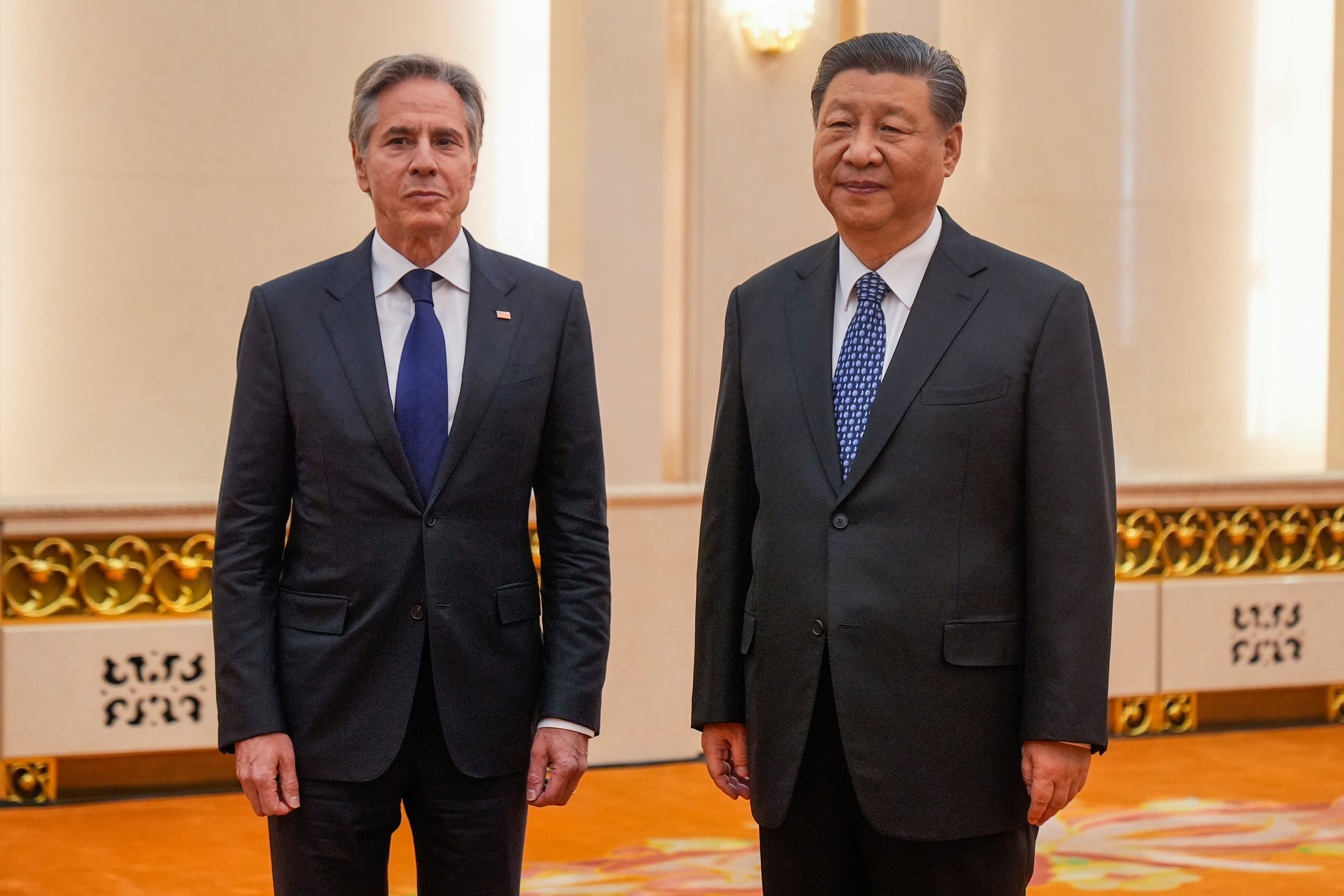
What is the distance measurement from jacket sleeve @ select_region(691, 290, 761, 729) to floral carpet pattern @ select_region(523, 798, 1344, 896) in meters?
1.72

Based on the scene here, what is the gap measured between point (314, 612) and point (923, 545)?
3.01ft

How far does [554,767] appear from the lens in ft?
6.74

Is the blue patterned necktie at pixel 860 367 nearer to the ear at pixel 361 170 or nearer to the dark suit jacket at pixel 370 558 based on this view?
the dark suit jacket at pixel 370 558

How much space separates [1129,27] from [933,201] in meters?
4.63

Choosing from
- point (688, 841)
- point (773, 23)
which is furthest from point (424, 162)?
point (773, 23)

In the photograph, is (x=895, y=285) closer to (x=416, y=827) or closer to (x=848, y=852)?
(x=848, y=852)

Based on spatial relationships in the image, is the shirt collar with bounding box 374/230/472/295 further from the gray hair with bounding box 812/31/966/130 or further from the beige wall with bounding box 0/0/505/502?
the beige wall with bounding box 0/0/505/502

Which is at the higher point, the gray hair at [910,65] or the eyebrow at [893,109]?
the gray hair at [910,65]

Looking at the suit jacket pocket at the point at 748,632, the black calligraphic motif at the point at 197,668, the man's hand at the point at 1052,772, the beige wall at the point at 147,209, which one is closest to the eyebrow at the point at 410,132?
the suit jacket pocket at the point at 748,632

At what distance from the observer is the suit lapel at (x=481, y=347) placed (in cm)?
205

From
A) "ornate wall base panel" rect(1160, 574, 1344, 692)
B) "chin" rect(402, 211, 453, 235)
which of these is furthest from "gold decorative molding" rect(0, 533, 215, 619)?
"ornate wall base panel" rect(1160, 574, 1344, 692)

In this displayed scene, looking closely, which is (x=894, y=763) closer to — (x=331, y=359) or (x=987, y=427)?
A: (x=987, y=427)

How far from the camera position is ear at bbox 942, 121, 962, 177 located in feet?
6.57

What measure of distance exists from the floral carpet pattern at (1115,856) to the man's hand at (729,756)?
64.0 inches
